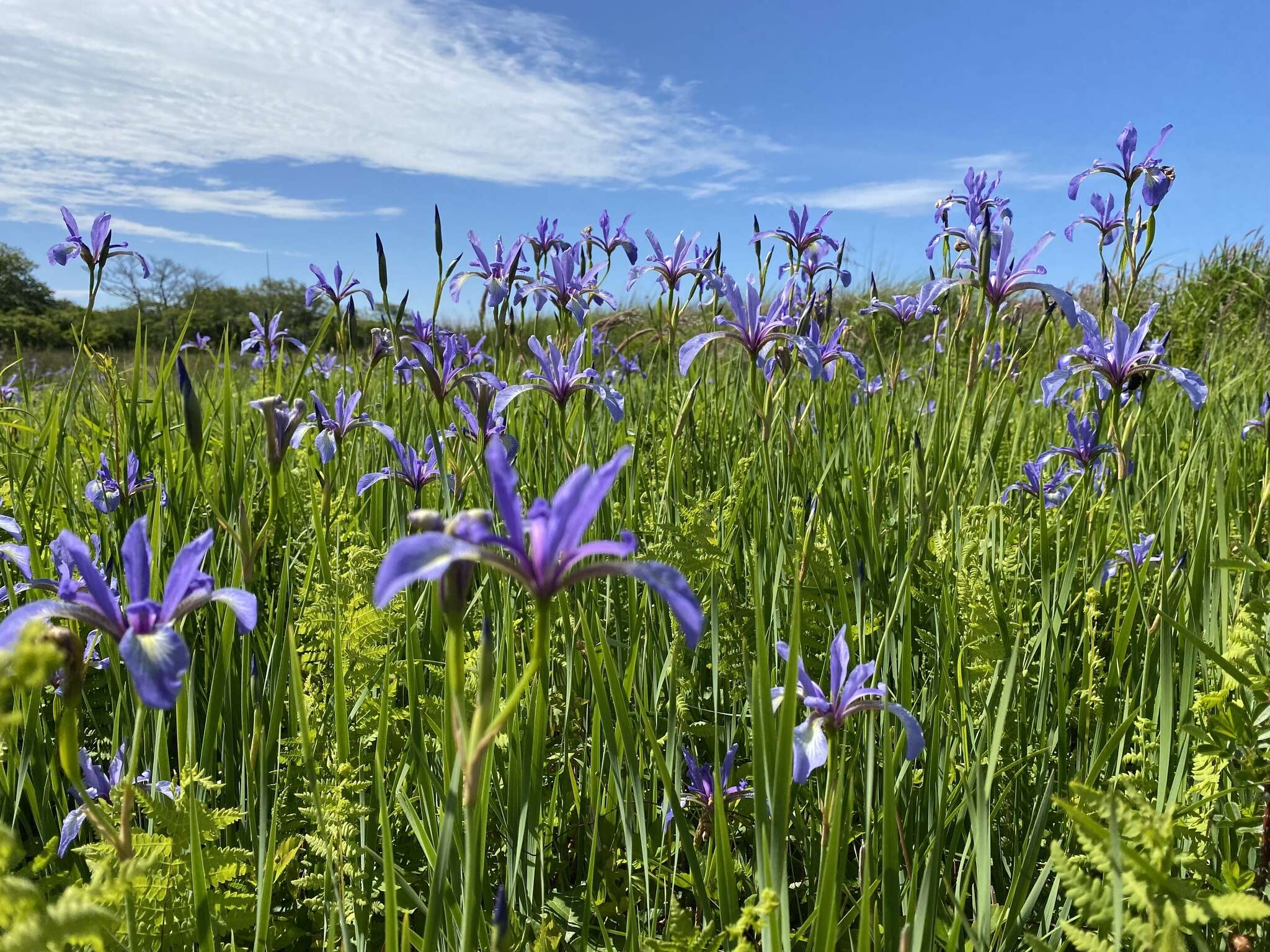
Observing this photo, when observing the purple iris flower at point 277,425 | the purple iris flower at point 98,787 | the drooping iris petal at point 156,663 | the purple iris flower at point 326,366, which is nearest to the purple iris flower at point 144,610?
the drooping iris petal at point 156,663

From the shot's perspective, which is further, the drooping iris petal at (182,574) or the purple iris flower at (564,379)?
the purple iris flower at (564,379)

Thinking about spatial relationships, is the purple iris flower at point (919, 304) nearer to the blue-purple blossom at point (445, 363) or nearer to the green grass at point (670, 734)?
the green grass at point (670, 734)

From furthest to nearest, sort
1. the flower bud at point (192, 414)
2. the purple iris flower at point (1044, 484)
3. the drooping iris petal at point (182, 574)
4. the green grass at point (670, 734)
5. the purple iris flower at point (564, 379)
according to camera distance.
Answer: the purple iris flower at point (1044, 484)
the purple iris flower at point (564, 379)
the flower bud at point (192, 414)
the green grass at point (670, 734)
the drooping iris petal at point (182, 574)

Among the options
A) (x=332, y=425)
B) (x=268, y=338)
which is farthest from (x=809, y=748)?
(x=268, y=338)

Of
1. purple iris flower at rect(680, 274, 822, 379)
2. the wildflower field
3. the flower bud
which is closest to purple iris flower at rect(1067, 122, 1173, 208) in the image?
the wildflower field

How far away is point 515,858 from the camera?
1496 mm

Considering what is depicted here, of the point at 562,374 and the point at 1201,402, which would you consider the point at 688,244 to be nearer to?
the point at 562,374

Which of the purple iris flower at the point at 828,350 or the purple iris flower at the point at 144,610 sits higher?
the purple iris flower at the point at 828,350

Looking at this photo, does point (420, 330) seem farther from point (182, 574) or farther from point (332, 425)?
point (182, 574)

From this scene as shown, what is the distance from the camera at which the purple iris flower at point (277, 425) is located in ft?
5.37

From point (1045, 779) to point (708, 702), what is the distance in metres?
0.86

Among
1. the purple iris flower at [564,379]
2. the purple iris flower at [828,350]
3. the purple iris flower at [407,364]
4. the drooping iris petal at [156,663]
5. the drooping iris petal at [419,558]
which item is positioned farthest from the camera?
the purple iris flower at [828,350]

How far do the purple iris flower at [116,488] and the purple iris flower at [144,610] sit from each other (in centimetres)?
165

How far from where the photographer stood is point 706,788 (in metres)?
1.87
